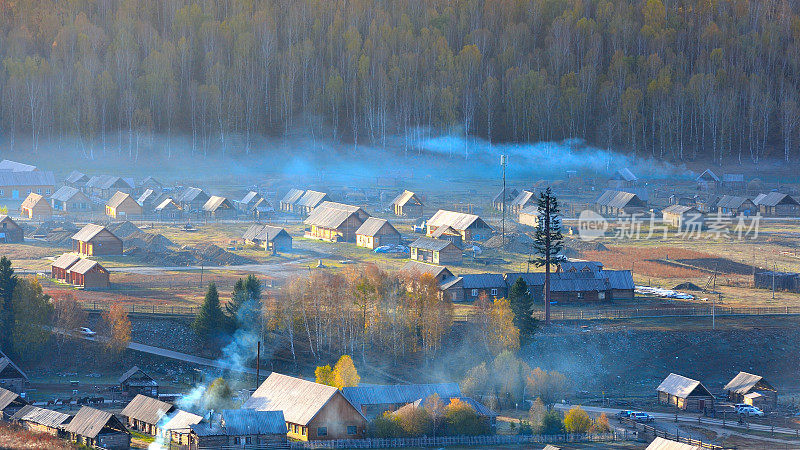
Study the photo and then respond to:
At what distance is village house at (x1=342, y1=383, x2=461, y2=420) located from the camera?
4597cm

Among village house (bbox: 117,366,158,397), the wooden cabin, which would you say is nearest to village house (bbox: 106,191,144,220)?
the wooden cabin

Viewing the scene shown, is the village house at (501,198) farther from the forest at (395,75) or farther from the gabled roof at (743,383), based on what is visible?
the gabled roof at (743,383)

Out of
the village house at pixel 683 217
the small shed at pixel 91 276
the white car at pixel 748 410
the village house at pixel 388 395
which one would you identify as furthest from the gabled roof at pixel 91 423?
the village house at pixel 683 217

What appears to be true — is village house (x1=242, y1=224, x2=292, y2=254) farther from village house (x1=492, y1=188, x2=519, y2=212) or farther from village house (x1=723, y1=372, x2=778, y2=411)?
village house (x1=723, y1=372, x2=778, y2=411)

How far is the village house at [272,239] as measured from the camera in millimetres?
78125

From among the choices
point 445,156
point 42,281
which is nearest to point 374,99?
point 445,156

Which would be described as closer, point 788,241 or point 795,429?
point 795,429

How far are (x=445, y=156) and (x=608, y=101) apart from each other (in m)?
21.6

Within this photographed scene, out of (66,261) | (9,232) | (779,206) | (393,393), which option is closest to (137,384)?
(393,393)

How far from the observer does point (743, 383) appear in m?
51.0

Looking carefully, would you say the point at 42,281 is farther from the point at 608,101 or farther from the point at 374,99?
the point at 608,101

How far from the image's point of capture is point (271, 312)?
54.9 m

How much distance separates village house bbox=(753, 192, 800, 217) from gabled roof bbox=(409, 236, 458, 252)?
35.3 m

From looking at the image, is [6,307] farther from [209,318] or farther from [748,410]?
[748,410]
